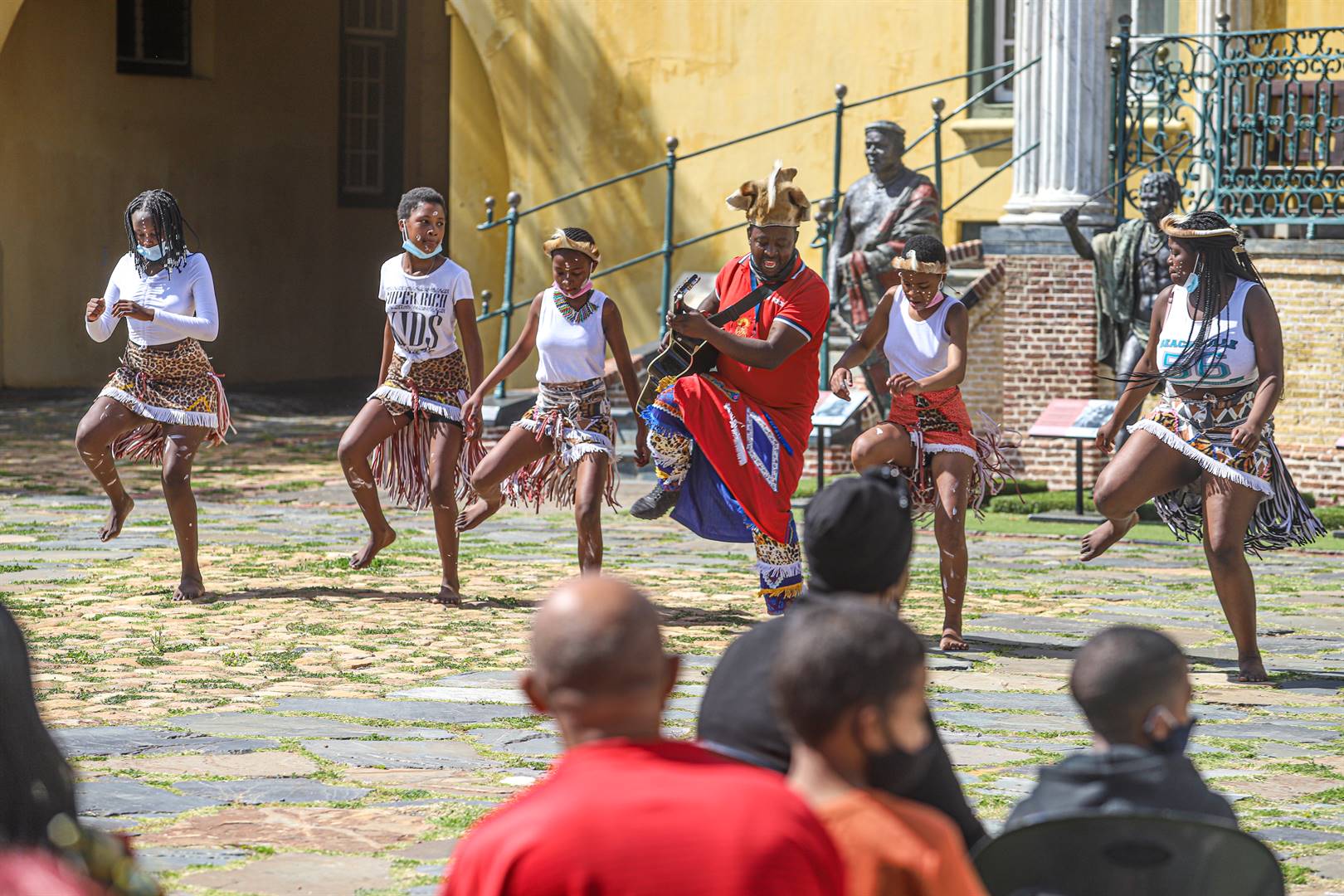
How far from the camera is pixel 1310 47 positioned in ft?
56.2

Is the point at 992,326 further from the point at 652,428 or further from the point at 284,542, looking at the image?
the point at 652,428

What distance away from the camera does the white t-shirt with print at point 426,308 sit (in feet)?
33.6

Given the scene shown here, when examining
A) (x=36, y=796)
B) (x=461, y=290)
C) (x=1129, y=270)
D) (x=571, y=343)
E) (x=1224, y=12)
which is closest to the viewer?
(x=36, y=796)

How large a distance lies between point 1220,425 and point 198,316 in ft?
15.2

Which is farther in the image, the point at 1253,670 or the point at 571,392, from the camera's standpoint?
the point at 571,392

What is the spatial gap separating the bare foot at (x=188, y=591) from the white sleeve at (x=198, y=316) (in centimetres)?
112

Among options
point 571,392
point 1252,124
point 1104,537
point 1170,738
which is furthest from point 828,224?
point 1170,738

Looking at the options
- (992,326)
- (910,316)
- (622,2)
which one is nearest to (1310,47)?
(992,326)

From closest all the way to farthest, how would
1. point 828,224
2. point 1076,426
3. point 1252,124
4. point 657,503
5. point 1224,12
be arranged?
1. point 657,503
2. point 1076,426
3. point 1252,124
4. point 828,224
5. point 1224,12

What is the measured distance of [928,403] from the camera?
360 inches

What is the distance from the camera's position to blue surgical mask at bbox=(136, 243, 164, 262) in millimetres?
10148

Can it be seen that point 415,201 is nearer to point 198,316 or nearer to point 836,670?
point 198,316

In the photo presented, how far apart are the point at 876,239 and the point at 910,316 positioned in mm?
5843

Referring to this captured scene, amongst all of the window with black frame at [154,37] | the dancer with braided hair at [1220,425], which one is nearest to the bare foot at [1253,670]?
the dancer with braided hair at [1220,425]
